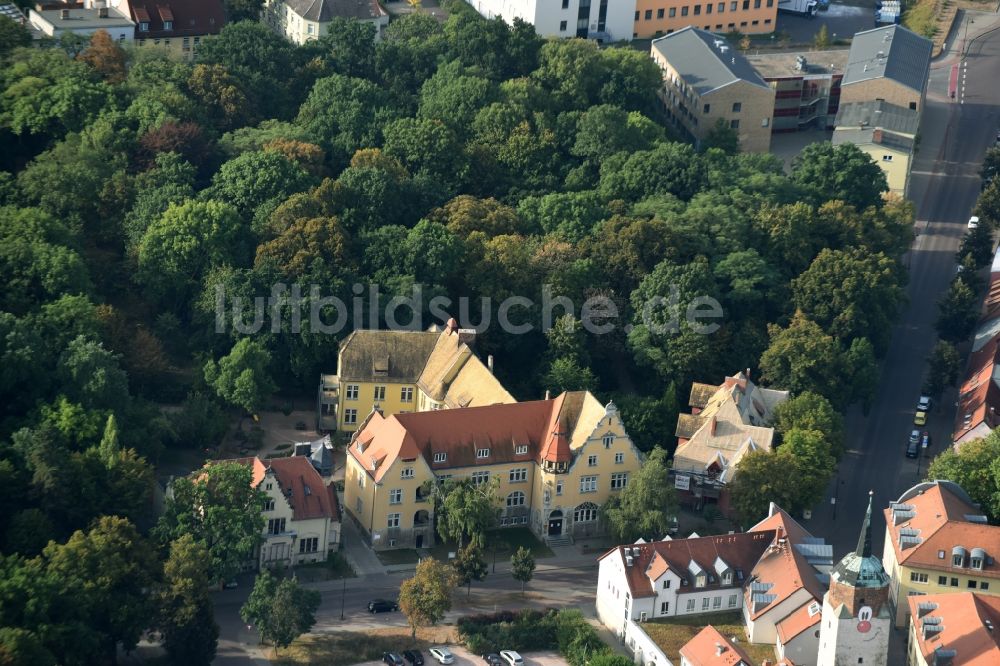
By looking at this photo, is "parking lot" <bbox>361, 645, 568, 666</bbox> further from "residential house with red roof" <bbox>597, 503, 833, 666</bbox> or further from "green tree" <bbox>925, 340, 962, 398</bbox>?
"green tree" <bbox>925, 340, 962, 398</bbox>

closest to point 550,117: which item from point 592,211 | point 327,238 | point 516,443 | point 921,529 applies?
point 592,211

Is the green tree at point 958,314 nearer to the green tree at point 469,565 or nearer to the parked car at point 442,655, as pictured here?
the green tree at point 469,565

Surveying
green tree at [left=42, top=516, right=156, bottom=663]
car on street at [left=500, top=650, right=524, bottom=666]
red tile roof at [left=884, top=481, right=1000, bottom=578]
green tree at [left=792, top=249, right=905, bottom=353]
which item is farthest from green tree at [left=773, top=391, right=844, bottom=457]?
green tree at [left=42, top=516, right=156, bottom=663]

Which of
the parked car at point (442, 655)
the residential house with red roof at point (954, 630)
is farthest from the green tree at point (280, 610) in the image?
the residential house with red roof at point (954, 630)

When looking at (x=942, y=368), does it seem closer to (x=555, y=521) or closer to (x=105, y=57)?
(x=555, y=521)

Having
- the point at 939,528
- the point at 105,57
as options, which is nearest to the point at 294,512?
the point at 939,528
